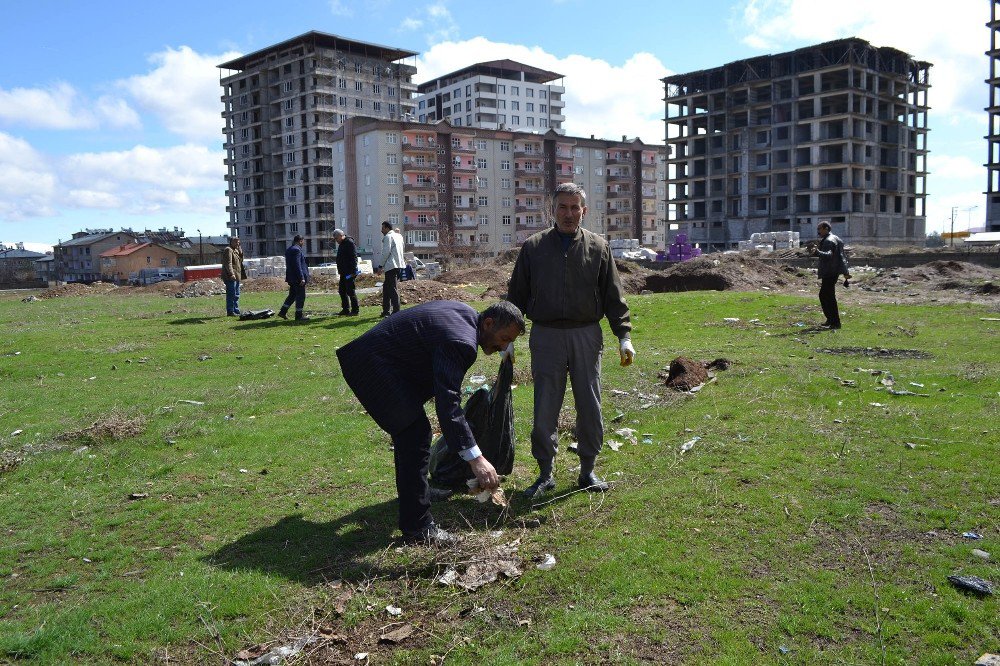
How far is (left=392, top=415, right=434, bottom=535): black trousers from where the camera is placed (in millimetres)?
5273

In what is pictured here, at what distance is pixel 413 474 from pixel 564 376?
1550mm

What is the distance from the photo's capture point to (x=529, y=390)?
1070 cm

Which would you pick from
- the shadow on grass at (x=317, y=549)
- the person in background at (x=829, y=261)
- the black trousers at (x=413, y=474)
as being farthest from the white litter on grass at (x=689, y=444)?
the person in background at (x=829, y=261)

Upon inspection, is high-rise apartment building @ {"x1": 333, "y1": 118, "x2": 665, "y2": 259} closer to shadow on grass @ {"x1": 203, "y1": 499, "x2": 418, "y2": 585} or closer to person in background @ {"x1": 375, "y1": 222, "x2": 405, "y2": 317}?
person in background @ {"x1": 375, "y1": 222, "x2": 405, "y2": 317}

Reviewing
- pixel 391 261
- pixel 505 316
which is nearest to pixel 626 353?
pixel 505 316

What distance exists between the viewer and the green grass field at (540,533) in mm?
4191

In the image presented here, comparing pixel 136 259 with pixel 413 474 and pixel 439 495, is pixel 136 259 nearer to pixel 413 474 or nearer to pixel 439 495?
pixel 439 495

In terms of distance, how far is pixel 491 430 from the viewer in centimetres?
632

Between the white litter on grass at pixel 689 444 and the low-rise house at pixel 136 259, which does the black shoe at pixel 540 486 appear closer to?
the white litter on grass at pixel 689 444

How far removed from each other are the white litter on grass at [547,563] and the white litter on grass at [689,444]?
2.73 metres

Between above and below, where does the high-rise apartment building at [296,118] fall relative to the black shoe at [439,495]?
above

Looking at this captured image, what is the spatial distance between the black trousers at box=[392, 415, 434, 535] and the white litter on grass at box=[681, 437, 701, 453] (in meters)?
3.06

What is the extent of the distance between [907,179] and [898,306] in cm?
8925

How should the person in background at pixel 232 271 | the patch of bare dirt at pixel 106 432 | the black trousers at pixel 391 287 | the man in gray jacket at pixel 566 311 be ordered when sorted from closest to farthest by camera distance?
the man in gray jacket at pixel 566 311, the patch of bare dirt at pixel 106 432, the black trousers at pixel 391 287, the person in background at pixel 232 271
